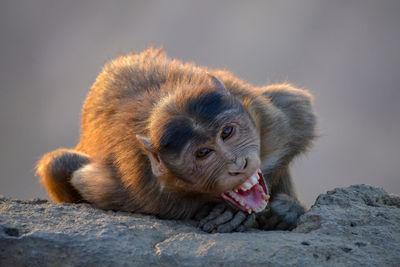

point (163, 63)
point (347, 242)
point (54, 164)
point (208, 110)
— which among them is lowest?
point (347, 242)

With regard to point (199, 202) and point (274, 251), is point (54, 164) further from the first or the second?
point (274, 251)

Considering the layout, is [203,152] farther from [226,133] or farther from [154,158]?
[154,158]

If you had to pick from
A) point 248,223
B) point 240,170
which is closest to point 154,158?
point 240,170

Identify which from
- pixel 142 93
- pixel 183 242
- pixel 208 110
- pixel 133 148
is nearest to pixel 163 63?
pixel 142 93

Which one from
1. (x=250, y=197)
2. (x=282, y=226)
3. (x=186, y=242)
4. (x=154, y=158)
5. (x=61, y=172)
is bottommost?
(x=282, y=226)

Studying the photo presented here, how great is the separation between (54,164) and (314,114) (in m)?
3.07

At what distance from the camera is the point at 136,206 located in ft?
16.3

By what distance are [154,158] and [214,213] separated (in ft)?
2.50

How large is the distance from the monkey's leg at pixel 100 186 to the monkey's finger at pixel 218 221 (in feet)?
3.04

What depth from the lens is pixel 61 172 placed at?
5.87 meters

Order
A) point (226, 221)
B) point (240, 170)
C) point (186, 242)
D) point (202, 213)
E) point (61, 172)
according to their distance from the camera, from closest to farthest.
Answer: point (186, 242), point (240, 170), point (226, 221), point (202, 213), point (61, 172)

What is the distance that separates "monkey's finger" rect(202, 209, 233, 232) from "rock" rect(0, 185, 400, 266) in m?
0.19

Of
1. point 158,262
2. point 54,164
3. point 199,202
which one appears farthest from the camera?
point 54,164

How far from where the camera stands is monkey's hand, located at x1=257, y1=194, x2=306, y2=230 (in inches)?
189
